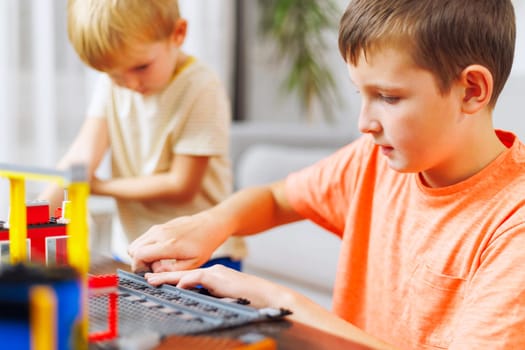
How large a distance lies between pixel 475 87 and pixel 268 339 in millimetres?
473

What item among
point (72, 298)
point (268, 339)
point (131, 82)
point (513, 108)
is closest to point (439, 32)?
→ point (268, 339)

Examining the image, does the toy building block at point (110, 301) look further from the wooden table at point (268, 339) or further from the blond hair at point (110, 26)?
the blond hair at point (110, 26)

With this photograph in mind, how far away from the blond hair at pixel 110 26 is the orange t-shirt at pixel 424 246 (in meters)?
0.38

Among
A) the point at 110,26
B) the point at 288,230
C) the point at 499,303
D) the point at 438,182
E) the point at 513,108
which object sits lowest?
the point at 288,230

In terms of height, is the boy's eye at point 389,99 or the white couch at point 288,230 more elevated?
the boy's eye at point 389,99

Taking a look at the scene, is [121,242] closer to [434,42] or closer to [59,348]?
[434,42]

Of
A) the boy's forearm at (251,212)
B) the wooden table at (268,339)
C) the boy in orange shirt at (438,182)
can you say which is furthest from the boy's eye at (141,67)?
the wooden table at (268,339)

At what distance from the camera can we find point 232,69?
3307 mm

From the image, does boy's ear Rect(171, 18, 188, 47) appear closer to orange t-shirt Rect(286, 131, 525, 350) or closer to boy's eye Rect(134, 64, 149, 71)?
boy's eye Rect(134, 64, 149, 71)

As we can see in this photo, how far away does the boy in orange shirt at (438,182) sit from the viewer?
0.72 metres

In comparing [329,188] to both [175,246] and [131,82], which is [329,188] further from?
[131,82]

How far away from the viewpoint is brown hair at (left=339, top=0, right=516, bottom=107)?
80 cm

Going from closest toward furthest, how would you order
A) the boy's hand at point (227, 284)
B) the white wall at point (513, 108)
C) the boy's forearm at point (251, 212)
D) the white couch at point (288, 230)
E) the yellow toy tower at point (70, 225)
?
the yellow toy tower at point (70, 225)
the boy's hand at point (227, 284)
the boy's forearm at point (251, 212)
the white wall at point (513, 108)
the white couch at point (288, 230)

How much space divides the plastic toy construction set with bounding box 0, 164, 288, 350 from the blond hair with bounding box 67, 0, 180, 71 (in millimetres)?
548
